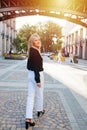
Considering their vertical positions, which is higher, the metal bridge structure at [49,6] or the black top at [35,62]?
the metal bridge structure at [49,6]

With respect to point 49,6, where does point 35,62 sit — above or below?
below

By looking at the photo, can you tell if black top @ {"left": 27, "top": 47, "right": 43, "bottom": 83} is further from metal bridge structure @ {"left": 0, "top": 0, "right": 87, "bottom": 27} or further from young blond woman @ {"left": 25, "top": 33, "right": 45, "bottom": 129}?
metal bridge structure @ {"left": 0, "top": 0, "right": 87, "bottom": 27}

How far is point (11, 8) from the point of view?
33062mm

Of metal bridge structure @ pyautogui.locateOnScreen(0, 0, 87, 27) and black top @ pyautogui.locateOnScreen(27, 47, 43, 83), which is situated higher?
metal bridge structure @ pyautogui.locateOnScreen(0, 0, 87, 27)

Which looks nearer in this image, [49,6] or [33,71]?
[33,71]

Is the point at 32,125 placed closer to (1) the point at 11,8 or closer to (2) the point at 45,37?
(1) the point at 11,8

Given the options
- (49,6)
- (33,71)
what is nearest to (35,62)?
(33,71)

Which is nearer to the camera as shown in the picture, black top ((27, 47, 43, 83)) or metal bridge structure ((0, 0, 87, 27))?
black top ((27, 47, 43, 83))

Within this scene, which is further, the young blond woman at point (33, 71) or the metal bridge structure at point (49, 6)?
the metal bridge structure at point (49, 6)

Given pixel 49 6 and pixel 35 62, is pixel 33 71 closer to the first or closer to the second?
pixel 35 62

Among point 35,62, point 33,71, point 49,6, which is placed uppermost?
point 49,6

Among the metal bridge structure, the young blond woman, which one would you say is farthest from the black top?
the metal bridge structure

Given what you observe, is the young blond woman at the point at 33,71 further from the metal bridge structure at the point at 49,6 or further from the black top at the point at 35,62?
the metal bridge structure at the point at 49,6

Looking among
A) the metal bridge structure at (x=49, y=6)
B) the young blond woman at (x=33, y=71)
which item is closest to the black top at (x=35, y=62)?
the young blond woman at (x=33, y=71)
